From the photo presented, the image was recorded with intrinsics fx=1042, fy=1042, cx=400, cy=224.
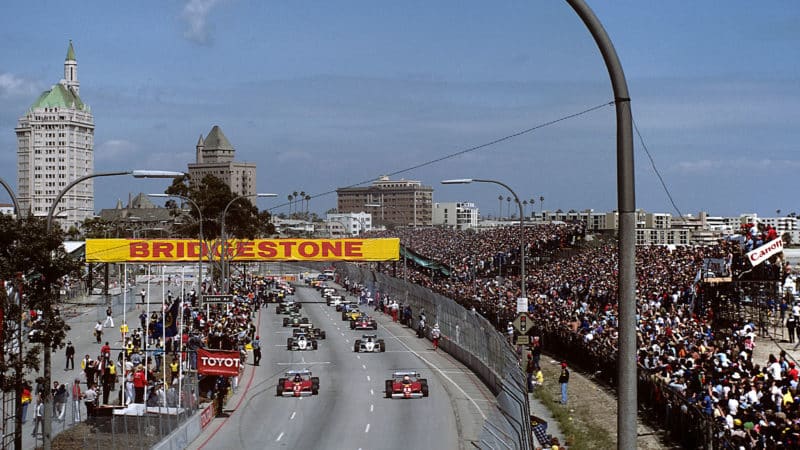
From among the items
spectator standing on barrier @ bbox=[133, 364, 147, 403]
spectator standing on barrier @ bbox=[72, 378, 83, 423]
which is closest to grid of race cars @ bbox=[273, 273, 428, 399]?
spectator standing on barrier @ bbox=[133, 364, 147, 403]

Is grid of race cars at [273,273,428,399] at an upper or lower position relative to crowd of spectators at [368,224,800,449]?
lower

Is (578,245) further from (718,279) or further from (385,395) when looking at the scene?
(385,395)

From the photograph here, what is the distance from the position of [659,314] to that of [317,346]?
82.2 feet

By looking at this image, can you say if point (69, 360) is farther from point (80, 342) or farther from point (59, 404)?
point (59, 404)

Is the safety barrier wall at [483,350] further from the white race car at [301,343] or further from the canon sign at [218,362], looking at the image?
the canon sign at [218,362]

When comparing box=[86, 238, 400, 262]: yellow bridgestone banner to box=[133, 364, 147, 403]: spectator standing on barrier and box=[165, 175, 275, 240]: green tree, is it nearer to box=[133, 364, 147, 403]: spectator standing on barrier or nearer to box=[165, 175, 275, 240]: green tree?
box=[165, 175, 275, 240]: green tree

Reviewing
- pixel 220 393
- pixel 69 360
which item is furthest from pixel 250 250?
pixel 220 393

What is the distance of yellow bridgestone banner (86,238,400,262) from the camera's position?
89875 mm

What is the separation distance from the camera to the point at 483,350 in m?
44.6

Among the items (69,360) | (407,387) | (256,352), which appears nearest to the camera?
(407,387)

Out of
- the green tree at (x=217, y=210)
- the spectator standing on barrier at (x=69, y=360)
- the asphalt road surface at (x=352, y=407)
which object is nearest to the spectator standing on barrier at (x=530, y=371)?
the asphalt road surface at (x=352, y=407)

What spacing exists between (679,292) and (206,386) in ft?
71.0

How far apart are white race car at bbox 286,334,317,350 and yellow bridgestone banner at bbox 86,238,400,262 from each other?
29.5m

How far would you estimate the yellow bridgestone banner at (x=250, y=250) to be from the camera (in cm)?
8988
